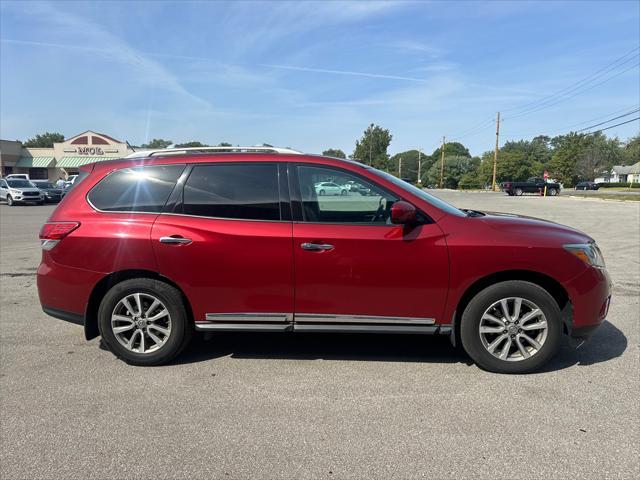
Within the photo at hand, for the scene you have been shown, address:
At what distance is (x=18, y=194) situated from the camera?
27.2 meters

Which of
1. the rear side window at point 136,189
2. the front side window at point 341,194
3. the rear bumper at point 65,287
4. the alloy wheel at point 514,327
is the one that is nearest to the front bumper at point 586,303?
the alloy wheel at point 514,327

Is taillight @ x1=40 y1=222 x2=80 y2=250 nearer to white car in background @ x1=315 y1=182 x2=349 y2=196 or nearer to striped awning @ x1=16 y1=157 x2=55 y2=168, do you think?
white car in background @ x1=315 y1=182 x2=349 y2=196

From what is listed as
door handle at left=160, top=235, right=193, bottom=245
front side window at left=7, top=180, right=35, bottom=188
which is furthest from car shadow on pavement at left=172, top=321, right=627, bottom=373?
front side window at left=7, top=180, right=35, bottom=188

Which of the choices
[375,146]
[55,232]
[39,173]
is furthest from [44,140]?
[55,232]

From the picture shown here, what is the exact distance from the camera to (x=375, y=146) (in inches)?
2003

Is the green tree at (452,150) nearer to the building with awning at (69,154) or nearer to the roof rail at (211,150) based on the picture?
the building with awning at (69,154)

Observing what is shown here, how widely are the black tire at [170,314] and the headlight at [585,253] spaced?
130 inches

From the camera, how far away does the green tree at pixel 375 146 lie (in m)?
50.1

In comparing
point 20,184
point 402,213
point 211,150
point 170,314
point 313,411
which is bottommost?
point 313,411

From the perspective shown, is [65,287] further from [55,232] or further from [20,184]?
[20,184]

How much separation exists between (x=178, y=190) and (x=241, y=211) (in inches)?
24.3

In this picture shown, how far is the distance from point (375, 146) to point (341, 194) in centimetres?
4834

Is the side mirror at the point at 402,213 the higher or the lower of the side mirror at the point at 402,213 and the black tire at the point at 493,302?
the higher

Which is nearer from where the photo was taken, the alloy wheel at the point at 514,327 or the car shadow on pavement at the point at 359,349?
the alloy wheel at the point at 514,327
